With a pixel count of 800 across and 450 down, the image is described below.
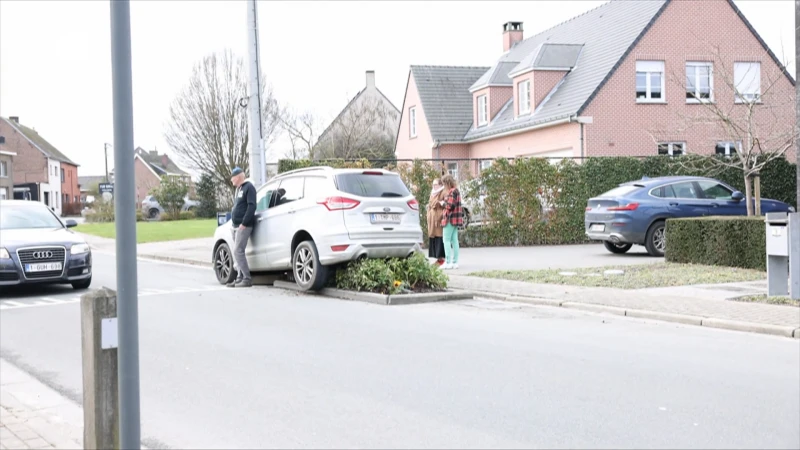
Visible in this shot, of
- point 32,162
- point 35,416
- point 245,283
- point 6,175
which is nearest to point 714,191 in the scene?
point 245,283

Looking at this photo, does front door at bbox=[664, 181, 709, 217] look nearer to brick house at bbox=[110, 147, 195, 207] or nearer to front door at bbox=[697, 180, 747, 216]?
front door at bbox=[697, 180, 747, 216]

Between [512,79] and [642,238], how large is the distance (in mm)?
21751

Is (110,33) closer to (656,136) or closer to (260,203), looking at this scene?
(260,203)

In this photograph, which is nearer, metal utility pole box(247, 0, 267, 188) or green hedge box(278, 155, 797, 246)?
metal utility pole box(247, 0, 267, 188)

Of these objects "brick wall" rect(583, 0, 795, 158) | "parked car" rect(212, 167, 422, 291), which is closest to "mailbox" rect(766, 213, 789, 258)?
"parked car" rect(212, 167, 422, 291)

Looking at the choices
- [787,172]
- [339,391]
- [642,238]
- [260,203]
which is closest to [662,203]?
[642,238]

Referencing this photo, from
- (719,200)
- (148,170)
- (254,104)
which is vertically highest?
(148,170)

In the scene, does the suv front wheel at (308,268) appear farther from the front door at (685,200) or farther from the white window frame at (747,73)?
the white window frame at (747,73)

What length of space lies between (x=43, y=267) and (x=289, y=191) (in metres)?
4.06

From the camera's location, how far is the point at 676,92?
32094 mm

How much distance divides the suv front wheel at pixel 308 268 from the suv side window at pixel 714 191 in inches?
397

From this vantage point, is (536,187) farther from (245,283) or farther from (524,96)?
(524,96)

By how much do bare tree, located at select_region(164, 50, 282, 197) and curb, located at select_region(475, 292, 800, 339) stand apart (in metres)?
40.1

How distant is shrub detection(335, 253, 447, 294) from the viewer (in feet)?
39.7
